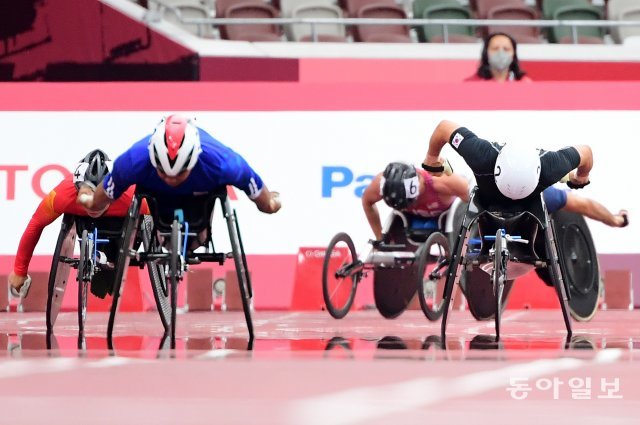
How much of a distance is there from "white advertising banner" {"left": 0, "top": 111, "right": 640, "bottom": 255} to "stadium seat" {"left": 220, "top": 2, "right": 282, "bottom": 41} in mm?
2908

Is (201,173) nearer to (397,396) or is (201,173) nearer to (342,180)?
(397,396)

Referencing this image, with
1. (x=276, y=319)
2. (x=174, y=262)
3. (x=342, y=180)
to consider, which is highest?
(x=342, y=180)

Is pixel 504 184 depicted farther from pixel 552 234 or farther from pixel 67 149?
pixel 67 149

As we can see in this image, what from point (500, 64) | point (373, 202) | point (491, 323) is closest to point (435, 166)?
point (491, 323)

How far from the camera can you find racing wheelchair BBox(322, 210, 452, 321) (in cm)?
1149

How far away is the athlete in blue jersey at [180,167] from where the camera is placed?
7867 millimetres

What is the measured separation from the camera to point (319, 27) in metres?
16.7

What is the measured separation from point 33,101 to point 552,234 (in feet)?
21.5

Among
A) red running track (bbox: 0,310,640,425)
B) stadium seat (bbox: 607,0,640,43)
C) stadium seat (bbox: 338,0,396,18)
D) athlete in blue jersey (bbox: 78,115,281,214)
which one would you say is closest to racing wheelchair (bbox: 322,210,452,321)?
red running track (bbox: 0,310,640,425)

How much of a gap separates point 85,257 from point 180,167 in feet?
4.33

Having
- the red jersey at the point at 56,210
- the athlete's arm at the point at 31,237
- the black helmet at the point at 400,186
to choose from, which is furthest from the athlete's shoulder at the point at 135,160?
the black helmet at the point at 400,186

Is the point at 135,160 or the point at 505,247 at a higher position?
the point at 135,160

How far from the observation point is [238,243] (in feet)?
27.1

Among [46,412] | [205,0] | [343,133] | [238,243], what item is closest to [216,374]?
[46,412]
